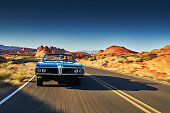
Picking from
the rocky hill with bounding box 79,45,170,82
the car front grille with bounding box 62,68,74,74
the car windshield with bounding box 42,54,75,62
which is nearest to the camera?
the car front grille with bounding box 62,68,74,74

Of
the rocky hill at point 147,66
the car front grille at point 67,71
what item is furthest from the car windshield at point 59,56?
the rocky hill at point 147,66

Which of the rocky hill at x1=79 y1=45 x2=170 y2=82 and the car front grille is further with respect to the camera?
the rocky hill at x1=79 y1=45 x2=170 y2=82

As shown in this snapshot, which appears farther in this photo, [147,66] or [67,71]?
[147,66]

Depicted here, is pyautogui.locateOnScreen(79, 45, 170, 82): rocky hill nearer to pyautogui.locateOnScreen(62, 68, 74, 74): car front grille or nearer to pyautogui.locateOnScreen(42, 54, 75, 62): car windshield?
pyautogui.locateOnScreen(42, 54, 75, 62): car windshield

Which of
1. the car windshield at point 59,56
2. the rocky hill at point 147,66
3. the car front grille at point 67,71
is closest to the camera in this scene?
the car front grille at point 67,71

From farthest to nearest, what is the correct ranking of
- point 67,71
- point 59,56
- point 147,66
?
point 147,66, point 59,56, point 67,71

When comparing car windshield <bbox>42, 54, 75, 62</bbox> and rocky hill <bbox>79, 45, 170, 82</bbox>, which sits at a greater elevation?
car windshield <bbox>42, 54, 75, 62</bbox>

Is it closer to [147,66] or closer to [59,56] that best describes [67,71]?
[59,56]

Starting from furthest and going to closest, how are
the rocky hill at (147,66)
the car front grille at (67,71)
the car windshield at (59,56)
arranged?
the rocky hill at (147,66) → the car windshield at (59,56) → the car front grille at (67,71)

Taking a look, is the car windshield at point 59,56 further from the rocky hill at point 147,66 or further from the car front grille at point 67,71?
the rocky hill at point 147,66

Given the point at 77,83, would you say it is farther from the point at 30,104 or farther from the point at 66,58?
the point at 30,104

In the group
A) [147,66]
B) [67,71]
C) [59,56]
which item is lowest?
[147,66]

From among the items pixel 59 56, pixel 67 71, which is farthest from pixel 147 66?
pixel 67 71

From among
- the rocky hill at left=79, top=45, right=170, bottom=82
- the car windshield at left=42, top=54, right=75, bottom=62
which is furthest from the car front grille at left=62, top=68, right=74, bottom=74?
the rocky hill at left=79, top=45, right=170, bottom=82
